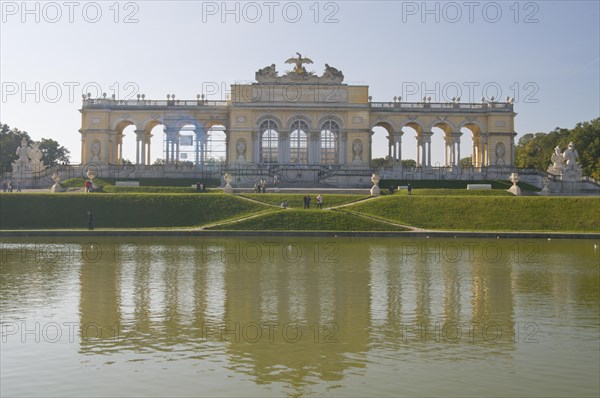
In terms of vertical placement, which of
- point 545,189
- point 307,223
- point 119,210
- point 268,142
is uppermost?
point 268,142

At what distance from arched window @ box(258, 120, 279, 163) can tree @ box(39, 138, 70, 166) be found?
4525 centimetres

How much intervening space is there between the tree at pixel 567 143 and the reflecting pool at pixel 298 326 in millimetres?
61547

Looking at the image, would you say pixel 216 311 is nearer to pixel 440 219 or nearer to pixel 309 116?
pixel 440 219

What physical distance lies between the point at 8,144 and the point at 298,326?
84001 mm

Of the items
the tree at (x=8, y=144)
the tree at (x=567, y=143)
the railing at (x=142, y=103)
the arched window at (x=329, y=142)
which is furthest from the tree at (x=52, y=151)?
the tree at (x=567, y=143)

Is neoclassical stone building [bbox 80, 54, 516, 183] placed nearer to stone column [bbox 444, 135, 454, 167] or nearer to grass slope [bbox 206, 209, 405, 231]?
stone column [bbox 444, 135, 454, 167]

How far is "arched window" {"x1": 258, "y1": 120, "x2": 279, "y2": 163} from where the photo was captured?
74.4m

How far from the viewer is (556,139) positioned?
98.0 meters

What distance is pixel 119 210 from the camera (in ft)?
146

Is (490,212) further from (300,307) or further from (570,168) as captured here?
(300,307)

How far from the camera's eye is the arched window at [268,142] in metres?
74.4

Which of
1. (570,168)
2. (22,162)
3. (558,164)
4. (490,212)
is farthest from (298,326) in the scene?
(558,164)

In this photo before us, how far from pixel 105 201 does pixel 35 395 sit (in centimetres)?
3634

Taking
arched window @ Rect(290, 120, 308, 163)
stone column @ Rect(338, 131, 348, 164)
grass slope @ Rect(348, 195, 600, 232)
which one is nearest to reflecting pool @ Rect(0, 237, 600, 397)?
grass slope @ Rect(348, 195, 600, 232)
